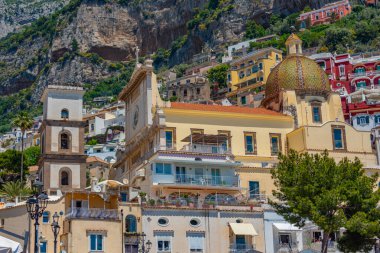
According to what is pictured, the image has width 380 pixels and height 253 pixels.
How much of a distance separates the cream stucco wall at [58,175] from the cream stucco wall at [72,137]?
5.13 feet

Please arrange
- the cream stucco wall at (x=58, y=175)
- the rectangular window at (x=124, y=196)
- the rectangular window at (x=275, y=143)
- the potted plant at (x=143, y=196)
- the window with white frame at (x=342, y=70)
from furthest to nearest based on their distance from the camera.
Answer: the window with white frame at (x=342, y=70)
the cream stucco wall at (x=58, y=175)
the rectangular window at (x=275, y=143)
the rectangular window at (x=124, y=196)
the potted plant at (x=143, y=196)

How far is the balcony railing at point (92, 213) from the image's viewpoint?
50.8 metres

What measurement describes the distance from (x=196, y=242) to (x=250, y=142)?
12423mm

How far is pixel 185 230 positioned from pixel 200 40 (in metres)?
126

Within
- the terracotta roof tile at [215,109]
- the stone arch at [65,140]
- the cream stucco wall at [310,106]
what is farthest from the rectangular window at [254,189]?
the stone arch at [65,140]

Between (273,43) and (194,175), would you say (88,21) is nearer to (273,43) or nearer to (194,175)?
(273,43)

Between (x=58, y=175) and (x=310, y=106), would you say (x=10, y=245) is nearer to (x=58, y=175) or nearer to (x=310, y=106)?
(x=58, y=175)

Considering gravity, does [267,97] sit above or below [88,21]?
below

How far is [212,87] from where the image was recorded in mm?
140500

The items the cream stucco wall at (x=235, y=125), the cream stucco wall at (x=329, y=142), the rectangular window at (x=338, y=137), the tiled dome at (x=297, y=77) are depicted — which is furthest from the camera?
the tiled dome at (x=297, y=77)

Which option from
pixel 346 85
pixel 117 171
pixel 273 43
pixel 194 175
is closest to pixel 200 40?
pixel 273 43

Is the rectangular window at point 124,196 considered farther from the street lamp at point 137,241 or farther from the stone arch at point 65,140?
the stone arch at point 65,140

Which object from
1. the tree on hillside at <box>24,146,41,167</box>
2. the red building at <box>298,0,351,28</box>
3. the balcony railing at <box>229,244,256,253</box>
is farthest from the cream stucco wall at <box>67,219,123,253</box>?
the red building at <box>298,0,351,28</box>

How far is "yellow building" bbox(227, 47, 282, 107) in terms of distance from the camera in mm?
122613
